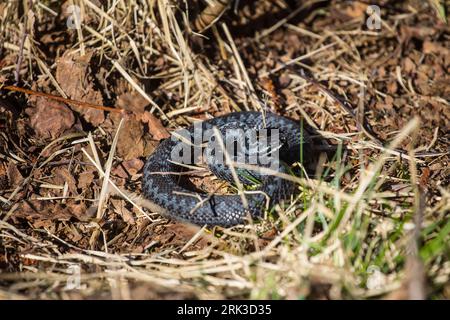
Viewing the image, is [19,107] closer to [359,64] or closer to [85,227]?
[85,227]

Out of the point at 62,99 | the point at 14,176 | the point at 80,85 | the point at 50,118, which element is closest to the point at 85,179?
the point at 14,176

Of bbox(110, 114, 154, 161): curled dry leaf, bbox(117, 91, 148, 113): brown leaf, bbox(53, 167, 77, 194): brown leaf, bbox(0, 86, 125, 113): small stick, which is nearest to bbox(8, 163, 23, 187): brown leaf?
bbox(53, 167, 77, 194): brown leaf

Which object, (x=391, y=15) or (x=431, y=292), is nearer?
(x=431, y=292)

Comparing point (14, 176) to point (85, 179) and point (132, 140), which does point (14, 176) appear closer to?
point (85, 179)

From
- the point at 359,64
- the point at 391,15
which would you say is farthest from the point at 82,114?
the point at 391,15

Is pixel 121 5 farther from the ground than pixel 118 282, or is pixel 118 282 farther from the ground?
pixel 121 5
